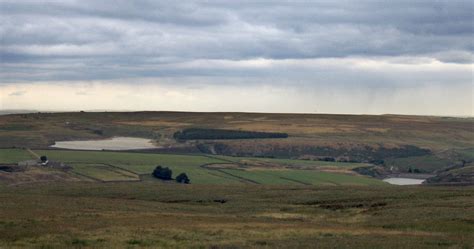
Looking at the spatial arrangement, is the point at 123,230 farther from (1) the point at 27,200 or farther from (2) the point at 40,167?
(2) the point at 40,167

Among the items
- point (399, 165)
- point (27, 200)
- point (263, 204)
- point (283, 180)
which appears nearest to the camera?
point (27, 200)

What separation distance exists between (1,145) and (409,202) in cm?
14740

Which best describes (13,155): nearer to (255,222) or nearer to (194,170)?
(194,170)

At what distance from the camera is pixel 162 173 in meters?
138

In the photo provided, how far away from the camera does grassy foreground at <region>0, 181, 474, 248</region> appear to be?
134 feet

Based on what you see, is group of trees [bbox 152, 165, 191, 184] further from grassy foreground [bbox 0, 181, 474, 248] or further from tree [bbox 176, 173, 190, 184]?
grassy foreground [bbox 0, 181, 474, 248]

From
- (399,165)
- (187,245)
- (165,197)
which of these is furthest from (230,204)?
(399,165)

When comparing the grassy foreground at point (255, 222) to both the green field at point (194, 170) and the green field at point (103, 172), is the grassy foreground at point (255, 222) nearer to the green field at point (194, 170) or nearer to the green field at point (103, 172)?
the green field at point (103, 172)

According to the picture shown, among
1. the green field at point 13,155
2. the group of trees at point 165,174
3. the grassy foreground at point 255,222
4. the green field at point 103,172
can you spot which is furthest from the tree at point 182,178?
the grassy foreground at point 255,222

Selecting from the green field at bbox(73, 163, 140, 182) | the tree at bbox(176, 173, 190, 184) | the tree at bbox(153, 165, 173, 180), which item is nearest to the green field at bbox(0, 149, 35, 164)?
the green field at bbox(73, 163, 140, 182)

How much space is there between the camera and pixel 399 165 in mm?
193500

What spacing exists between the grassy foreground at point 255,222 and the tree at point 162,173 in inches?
2074

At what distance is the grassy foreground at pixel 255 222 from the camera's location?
40.8m

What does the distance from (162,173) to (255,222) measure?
282 feet
